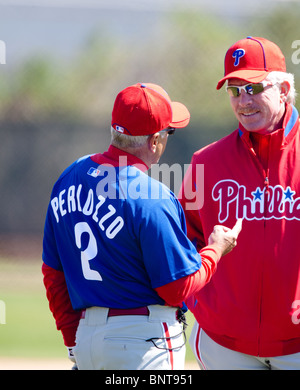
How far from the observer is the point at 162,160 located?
7.62 m

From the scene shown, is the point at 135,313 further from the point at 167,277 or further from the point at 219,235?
the point at 219,235

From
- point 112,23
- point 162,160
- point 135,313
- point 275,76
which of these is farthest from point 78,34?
point 135,313

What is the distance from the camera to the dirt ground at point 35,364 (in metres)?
4.64

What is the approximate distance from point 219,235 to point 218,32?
730 cm

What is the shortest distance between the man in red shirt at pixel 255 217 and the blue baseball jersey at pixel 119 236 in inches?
16.1

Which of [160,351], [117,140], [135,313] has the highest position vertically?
[117,140]

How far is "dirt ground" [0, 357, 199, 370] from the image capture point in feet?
15.2

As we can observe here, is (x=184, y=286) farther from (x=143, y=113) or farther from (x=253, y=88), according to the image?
(x=253, y=88)

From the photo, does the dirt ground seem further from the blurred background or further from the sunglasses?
Result: the sunglasses

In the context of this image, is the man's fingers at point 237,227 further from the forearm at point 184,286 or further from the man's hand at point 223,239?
the forearm at point 184,286

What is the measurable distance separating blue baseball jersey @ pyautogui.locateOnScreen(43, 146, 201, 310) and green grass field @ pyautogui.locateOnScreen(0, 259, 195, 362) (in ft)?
9.92

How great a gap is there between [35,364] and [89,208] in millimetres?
2974

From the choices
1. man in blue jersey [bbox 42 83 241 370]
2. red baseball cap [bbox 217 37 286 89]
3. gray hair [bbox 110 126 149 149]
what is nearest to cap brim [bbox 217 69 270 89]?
red baseball cap [bbox 217 37 286 89]

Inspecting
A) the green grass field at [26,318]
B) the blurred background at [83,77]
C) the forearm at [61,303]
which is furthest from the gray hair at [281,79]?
the blurred background at [83,77]
